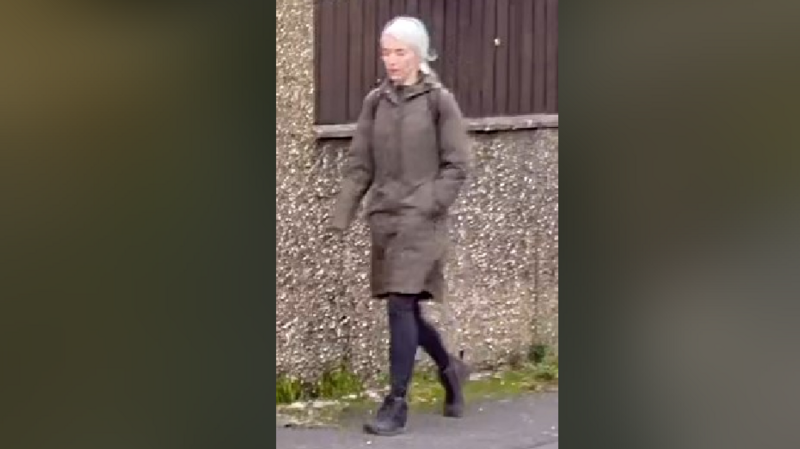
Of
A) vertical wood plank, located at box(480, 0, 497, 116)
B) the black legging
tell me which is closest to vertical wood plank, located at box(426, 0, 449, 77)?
vertical wood plank, located at box(480, 0, 497, 116)

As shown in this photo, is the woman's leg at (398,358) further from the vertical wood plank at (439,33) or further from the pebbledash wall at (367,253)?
the vertical wood plank at (439,33)

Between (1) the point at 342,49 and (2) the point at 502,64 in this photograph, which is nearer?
(1) the point at 342,49

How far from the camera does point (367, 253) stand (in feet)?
14.5

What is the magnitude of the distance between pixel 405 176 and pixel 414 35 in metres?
0.46

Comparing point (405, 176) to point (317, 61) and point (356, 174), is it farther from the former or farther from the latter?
point (317, 61)

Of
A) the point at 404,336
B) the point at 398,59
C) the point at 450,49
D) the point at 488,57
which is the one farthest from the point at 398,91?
the point at 404,336

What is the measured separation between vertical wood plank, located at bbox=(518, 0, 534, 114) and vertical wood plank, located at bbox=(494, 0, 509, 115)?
0.05 metres

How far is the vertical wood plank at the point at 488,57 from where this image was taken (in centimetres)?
446

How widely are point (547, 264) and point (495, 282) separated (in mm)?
191

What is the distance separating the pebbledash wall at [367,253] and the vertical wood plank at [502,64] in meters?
0.10

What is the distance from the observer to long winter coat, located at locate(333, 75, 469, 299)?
14.3 ft
